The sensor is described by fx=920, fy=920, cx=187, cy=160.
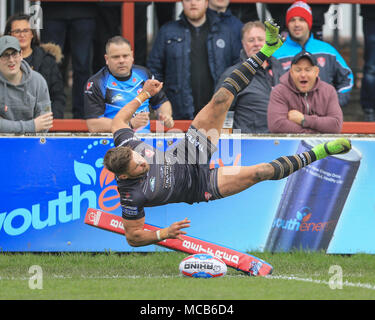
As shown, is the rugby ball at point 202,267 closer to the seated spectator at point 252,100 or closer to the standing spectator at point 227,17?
the seated spectator at point 252,100

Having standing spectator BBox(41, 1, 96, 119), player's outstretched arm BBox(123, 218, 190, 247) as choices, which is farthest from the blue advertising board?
standing spectator BBox(41, 1, 96, 119)

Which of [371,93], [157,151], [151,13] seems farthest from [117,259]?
[151,13]

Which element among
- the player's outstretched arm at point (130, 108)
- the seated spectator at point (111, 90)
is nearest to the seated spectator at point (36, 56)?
the seated spectator at point (111, 90)

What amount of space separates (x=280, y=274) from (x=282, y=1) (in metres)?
4.17

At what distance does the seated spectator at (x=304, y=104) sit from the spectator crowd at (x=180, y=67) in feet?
0.04

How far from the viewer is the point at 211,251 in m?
8.95

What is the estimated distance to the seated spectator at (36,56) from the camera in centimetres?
1042

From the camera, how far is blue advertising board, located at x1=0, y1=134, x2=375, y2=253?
962cm

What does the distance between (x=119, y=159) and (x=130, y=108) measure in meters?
0.90

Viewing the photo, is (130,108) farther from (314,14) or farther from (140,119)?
(314,14)

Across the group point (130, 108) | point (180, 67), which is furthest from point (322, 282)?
point (180, 67)

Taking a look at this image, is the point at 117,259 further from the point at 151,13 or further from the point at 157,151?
the point at 151,13

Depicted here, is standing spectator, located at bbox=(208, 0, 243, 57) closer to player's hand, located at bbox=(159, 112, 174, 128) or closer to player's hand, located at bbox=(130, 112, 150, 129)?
player's hand, located at bbox=(159, 112, 174, 128)

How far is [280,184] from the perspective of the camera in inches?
381
